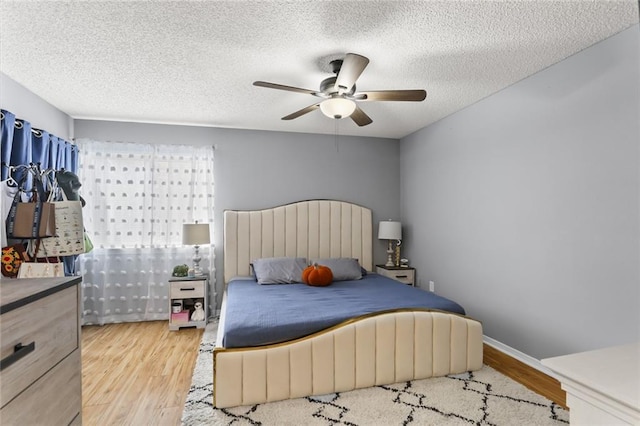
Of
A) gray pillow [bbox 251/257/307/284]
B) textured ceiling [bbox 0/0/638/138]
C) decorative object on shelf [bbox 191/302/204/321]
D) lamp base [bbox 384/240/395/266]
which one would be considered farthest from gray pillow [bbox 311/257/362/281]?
textured ceiling [bbox 0/0/638/138]

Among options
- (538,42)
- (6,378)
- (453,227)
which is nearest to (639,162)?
(538,42)

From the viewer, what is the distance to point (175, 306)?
160 inches

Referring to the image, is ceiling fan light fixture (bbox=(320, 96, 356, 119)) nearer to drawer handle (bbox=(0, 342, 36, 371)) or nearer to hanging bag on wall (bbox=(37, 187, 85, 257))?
drawer handle (bbox=(0, 342, 36, 371))

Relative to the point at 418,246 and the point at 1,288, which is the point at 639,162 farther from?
the point at 1,288

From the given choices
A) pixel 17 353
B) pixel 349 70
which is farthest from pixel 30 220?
pixel 349 70

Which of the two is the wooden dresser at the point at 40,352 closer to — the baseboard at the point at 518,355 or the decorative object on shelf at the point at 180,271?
the decorative object on shelf at the point at 180,271

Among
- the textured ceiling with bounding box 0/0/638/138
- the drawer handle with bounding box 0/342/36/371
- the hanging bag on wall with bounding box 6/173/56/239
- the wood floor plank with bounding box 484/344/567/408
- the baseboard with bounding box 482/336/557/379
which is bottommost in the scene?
the wood floor plank with bounding box 484/344/567/408

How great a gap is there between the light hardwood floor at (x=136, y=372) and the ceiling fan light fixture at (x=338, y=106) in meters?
2.34

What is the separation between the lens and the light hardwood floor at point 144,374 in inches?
90.7

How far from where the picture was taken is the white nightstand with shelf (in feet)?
13.2

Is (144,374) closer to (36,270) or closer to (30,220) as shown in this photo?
(36,270)

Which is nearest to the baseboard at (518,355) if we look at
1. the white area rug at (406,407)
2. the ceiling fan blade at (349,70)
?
the white area rug at (406,407)

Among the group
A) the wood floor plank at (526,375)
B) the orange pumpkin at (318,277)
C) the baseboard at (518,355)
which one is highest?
the orange pumpkin at (318,277)

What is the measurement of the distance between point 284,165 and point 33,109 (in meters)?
2.67
